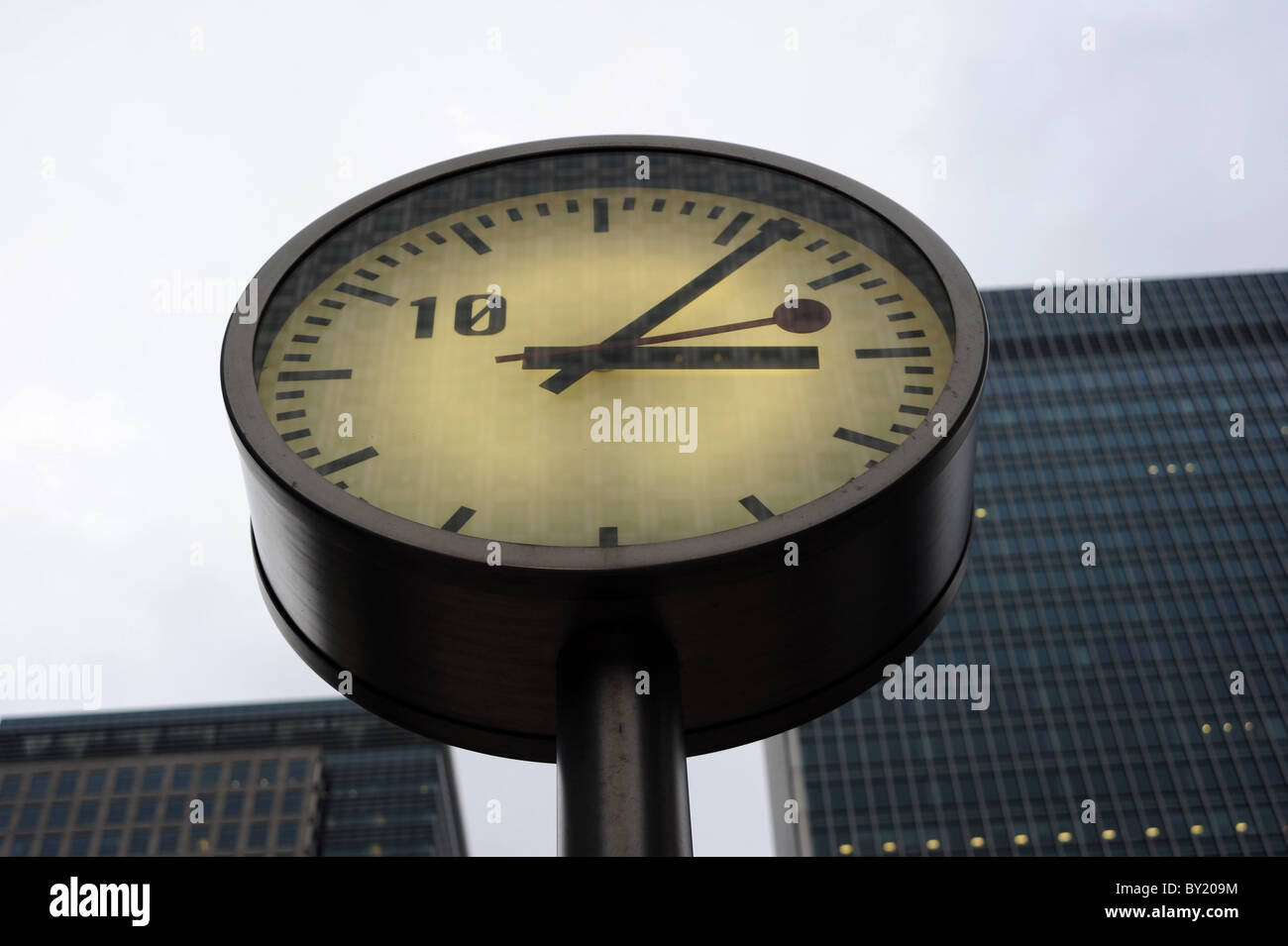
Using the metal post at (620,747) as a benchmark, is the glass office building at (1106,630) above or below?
above

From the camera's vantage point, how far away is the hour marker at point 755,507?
2.78m

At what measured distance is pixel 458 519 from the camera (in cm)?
282

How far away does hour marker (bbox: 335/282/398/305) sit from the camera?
134 inches

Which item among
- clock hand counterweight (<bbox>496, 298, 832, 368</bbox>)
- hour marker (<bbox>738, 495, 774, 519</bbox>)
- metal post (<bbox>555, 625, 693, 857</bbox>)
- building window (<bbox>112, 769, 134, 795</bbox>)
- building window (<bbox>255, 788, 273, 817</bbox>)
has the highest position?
building window (<bbox>112, 769, 134, 795</bbox>)

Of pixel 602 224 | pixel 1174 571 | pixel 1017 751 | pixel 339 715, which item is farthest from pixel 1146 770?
pixel 602 224

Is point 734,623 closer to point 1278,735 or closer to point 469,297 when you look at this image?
point 469,297

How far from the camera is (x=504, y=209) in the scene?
3750 millimetres

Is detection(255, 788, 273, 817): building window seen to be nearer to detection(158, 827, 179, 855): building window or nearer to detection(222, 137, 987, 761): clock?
detection(158, 827, 179, 855): building window

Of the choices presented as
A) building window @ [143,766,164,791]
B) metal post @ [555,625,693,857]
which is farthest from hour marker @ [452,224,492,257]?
building window @ [143,766,164,791]

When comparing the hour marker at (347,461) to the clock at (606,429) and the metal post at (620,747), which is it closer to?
the clock at (606,429)

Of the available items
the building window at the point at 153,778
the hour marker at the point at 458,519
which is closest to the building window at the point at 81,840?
the building window at the point at 153,778

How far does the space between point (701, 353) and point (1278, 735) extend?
7263 centimetres

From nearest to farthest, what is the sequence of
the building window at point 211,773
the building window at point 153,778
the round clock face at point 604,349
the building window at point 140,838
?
the round clock face at point 604,349 < the building window at point 140,838 < the building window at point 153,778 < the building window at point 211,773
